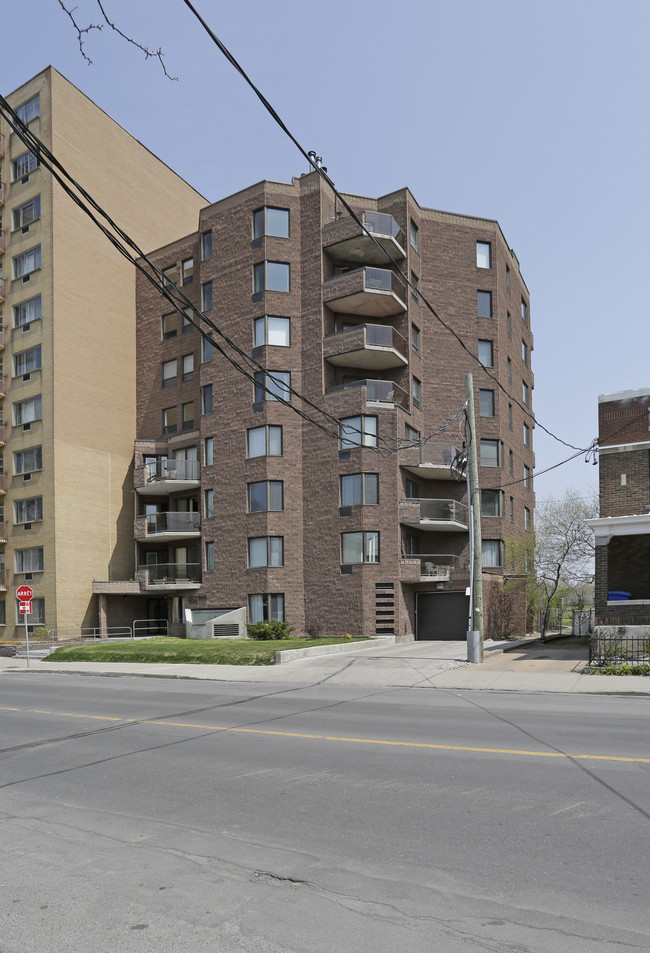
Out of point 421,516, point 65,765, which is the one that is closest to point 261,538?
point 421,516

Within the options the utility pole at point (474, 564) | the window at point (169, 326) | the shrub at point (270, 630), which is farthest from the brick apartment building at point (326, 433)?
the utility pole at point (474, 564)

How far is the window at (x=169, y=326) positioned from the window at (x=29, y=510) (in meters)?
11.0

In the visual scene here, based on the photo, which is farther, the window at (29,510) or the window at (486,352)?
the window at (29,510)

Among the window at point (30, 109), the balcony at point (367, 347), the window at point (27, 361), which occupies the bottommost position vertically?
the balcony at point (367, 347)

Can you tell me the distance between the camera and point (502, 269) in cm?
4194

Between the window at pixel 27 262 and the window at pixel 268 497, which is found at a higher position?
the window at pixel 27 262

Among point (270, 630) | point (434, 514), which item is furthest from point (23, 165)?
point (270, 630)

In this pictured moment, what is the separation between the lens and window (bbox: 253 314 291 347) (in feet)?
122

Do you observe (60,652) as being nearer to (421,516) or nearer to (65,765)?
(421,516)

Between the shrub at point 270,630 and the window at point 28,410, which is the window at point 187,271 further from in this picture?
the shrub at point 270,630

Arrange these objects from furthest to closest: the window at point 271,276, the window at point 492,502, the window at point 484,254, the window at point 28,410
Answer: the window at point 28,410 → the window at point 484,254 → the window at point 492,502 → the window at point 271,276

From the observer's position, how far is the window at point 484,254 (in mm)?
40844

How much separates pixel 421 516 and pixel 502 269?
48.4 ft

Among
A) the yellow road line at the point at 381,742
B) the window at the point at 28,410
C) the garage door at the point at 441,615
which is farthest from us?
the window at the point at 28,410
